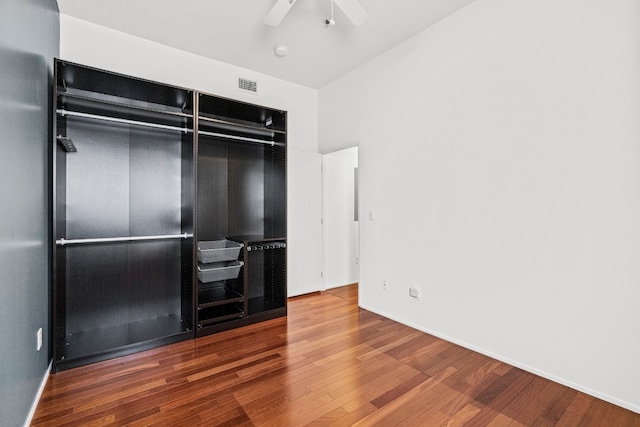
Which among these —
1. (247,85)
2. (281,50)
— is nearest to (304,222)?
(247,85)

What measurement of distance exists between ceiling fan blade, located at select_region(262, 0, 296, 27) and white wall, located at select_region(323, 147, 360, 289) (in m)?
2.18

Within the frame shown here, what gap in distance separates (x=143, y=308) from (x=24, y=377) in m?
1.44

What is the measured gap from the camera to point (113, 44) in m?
3.04

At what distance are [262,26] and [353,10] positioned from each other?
42.5 inches

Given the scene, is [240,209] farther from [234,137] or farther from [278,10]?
[278,10]

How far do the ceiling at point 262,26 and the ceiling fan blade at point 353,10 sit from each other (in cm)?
29

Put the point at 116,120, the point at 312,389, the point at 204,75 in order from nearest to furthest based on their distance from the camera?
the point at 312,389
the point at 116,120
the point at 204,75

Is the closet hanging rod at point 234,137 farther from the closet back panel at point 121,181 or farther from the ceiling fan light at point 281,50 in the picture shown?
the ceiling fan light at point 281,50

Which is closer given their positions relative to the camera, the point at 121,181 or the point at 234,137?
the point at 121,181

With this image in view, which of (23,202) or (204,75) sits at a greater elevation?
(204,75)

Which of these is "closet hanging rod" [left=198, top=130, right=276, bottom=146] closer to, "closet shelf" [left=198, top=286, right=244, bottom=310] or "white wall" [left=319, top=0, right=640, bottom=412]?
"white wall" [left=319, top=0, right=640, bottom=412]

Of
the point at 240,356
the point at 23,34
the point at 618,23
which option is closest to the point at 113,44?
the point at 23,34

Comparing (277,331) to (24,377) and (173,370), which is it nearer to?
(173,370)

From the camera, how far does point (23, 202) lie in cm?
169
